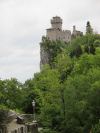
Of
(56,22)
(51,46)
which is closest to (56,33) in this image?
(56,22)

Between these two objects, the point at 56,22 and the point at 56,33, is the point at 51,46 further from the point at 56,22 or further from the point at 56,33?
the point at 56,22

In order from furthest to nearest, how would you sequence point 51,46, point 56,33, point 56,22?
point 56,22 → point 56,33 → point 51,46

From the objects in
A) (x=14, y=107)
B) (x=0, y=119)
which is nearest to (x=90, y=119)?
(x=0, y=119)

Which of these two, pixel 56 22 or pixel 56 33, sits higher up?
pixel 56 22

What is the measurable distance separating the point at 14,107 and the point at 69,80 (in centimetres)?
1988

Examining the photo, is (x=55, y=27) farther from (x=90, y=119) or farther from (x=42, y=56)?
(x=90, y=119)

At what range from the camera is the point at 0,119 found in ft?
64.4

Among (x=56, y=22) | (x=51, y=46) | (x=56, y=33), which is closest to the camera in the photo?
(x=51, y=46)

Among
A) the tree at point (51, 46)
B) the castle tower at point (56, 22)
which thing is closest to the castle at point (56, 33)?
the castle tower at point (56, 22)

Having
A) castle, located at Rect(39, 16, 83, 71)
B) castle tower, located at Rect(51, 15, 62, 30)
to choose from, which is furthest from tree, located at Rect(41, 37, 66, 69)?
castle tower, located at Rect(51, 15, 62, 30)

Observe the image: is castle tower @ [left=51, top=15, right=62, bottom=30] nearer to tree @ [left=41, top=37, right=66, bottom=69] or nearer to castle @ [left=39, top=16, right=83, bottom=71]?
castle @ [left=39, top=16, right=83, bottom=71]

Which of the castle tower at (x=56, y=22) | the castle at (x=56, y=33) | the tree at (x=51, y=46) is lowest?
the tree at (x=51, y=46)

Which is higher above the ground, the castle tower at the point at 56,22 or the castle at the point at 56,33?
the castle tower at the point at 56,22

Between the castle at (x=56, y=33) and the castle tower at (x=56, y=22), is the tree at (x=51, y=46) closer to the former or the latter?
the castle at (x=56, y=33)
